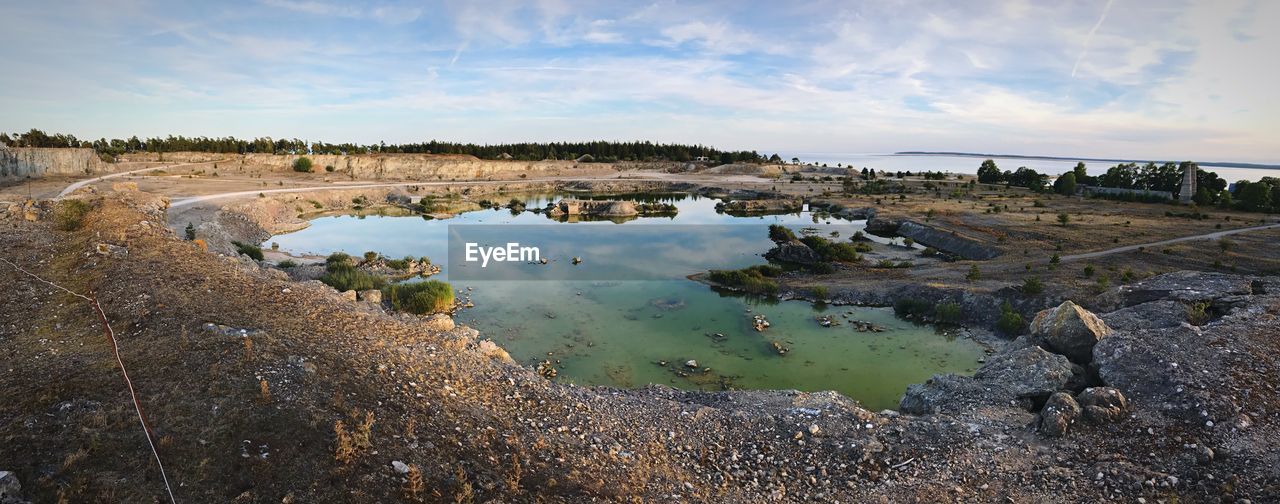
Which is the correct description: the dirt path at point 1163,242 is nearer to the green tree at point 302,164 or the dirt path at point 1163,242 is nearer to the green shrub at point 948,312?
the green shrub at point 948,312

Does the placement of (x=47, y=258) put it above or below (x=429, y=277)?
above

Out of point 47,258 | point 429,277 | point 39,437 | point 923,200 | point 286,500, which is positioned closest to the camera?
point 286,500

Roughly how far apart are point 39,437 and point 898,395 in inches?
682

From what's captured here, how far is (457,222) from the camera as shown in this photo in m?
50.8

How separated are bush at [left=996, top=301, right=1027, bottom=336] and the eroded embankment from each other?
5.66 m

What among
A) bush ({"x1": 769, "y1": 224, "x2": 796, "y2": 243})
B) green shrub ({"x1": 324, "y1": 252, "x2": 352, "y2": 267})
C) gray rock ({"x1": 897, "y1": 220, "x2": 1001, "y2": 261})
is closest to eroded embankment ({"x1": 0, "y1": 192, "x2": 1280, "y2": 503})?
green shrub ({"x1": 324, "y1": 252, "x2": 352, "y2": 267})

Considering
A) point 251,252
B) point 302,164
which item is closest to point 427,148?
point 302,164

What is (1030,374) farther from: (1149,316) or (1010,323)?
(1010,323)

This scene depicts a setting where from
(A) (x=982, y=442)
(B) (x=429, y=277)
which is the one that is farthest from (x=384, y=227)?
(A) (x=982, y=442)

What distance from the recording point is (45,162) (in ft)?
175

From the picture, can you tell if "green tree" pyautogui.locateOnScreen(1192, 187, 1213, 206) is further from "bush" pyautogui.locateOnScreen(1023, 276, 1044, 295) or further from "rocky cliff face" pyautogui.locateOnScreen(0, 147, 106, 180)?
"rocky cliff face" pyautogui.locateOnScreen(0, 147, 106, 180)

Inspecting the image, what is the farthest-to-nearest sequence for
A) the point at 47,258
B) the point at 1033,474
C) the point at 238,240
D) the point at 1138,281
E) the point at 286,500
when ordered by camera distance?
the point at 238,240 → the point at 1138,281 → the point at 47,258 → the point at 1033,474 → the point at 286,500

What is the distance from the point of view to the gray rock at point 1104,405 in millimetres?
10102

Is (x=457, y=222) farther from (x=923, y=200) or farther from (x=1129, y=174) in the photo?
(x=1129, y=174)
